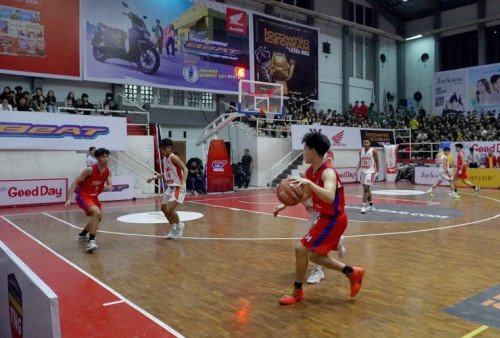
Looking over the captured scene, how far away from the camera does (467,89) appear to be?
91.0 ft

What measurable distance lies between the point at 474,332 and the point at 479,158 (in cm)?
1915

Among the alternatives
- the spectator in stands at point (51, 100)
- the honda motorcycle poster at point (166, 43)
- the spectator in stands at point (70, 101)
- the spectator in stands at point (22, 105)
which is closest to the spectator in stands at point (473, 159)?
the honda motorcycle poster at point (166, 43)

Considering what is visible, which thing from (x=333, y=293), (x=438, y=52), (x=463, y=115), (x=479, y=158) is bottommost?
(x=333, y=293)

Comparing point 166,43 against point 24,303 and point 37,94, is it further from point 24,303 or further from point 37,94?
point 24,303

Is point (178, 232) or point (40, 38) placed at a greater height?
point (40, 38)

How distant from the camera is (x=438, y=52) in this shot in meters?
30.3

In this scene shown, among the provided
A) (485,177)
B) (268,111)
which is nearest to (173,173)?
(268,111)

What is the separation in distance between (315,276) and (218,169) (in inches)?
500

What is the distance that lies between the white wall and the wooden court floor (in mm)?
22683

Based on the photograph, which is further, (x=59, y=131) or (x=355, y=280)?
(x=59, y=131)

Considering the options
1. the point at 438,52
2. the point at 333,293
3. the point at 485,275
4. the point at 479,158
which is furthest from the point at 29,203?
the point at 438,52

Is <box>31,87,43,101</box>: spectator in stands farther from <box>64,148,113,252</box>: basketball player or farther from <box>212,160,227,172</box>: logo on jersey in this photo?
<box>64,148,113,252</box>: basketball player

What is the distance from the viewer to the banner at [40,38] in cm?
1559

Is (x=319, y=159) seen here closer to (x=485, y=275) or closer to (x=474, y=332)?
(x=474, y=332)
